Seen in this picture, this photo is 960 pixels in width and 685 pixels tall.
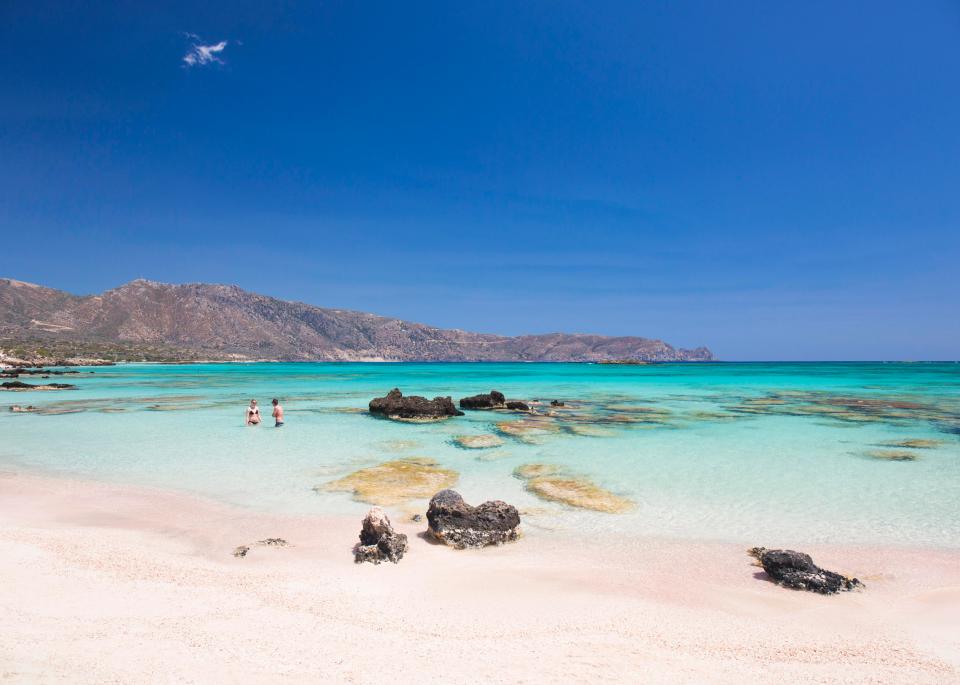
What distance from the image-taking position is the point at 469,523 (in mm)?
8484

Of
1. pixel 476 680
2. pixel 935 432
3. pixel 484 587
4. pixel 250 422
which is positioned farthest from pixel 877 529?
pixel 250 422

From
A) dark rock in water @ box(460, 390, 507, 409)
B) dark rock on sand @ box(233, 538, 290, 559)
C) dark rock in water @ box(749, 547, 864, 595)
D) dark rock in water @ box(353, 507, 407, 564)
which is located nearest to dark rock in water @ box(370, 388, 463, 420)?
dark rock in water @ box(460, 390, 507, 409)

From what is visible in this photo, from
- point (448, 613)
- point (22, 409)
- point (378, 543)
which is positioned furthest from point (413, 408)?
point (22, 409)

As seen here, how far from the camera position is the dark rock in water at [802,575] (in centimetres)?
672

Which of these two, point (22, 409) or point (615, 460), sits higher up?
point (615, 460)

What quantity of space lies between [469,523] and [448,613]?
2.64 metres

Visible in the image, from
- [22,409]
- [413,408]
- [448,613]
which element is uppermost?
[413,408]

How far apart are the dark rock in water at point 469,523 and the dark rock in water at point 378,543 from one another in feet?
2.55

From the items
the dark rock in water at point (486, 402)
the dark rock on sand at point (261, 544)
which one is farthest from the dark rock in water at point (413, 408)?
the dark rock on sand at point (261, 544)

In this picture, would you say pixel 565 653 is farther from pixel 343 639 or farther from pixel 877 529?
pixel 877 529

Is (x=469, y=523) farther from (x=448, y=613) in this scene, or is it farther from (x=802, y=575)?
(x=802, y=575)

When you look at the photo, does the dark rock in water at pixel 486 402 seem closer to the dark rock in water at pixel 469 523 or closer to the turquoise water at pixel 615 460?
the turquoise water at pixel 615 460

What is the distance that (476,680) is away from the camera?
439 cm

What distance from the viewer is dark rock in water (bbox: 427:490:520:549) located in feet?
27.3
